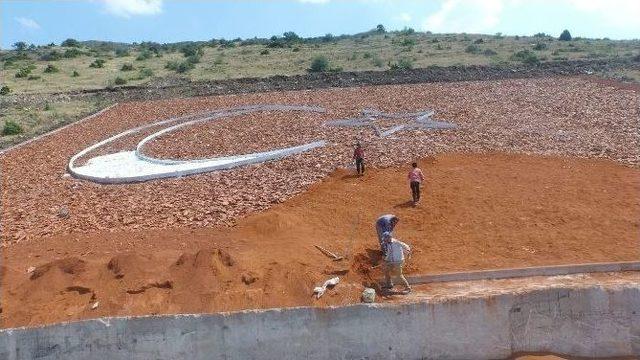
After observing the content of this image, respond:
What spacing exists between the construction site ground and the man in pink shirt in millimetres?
259

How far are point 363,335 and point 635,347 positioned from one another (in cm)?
391

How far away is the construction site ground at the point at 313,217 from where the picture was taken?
9.91m

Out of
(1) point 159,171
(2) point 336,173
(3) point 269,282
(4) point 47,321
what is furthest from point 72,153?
(3) point 269,282

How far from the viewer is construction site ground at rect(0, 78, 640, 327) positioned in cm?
991

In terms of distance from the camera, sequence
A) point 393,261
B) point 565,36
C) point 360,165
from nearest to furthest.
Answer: point 393,261 → point 360,165 → point 565,36

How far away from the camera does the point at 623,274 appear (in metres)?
9.50

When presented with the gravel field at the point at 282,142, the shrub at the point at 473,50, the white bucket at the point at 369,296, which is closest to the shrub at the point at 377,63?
the shrub at the point at 473,50

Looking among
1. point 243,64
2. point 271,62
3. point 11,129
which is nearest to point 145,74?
point 243,64

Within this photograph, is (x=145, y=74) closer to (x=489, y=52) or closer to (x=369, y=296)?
(x=489, y=52)

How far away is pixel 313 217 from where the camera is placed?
40.5 feet

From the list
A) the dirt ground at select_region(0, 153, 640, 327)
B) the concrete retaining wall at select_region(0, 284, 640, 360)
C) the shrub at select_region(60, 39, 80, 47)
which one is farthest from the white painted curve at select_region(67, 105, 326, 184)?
the shrub at select_region(60, 39, 80, 47)

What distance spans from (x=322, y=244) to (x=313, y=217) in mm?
1389

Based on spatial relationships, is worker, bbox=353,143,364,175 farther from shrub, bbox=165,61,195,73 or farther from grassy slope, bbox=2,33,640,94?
shrub, bbox=165,61,195,73

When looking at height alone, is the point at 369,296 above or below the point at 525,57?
below
